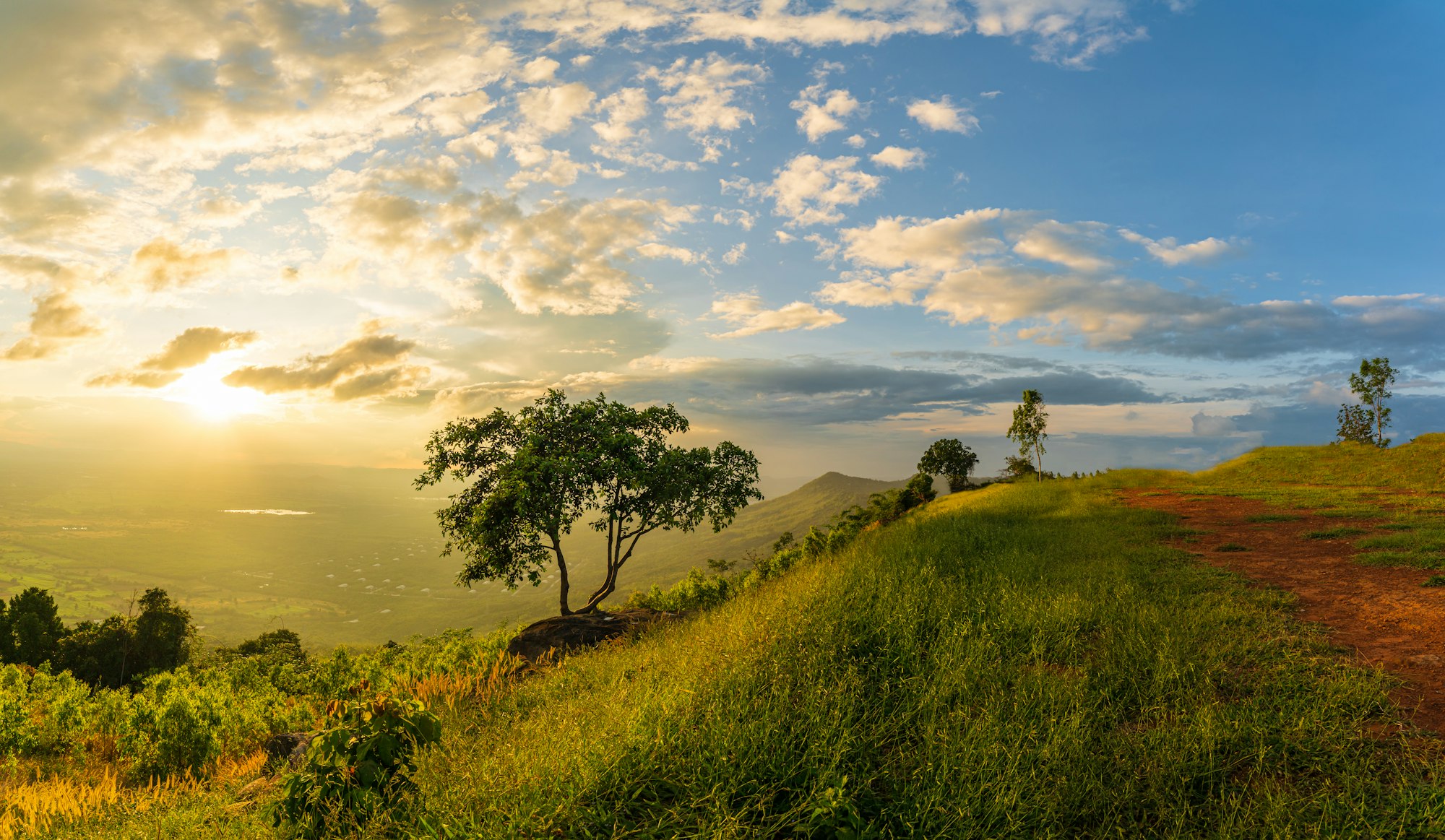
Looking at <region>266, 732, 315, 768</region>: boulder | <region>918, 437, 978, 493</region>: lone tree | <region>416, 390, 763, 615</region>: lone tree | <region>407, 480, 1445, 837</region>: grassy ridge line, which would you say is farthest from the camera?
<region>918, 437, 978, 493</region>: lone tree

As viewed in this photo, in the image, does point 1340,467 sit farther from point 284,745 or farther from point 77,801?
point 77,801

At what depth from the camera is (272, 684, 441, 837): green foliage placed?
218 inches

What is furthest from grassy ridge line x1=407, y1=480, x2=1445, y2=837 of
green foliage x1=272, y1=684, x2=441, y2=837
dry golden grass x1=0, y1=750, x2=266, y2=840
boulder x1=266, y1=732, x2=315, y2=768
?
dry golden grass x1=0, y1=750, x2=266, y2=840

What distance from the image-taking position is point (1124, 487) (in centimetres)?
3403

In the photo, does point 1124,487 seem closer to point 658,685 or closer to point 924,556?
point 924,556

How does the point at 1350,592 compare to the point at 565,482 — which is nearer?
the point at 1350,592

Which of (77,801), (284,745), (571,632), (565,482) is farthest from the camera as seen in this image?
(565,482)

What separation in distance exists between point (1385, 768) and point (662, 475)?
63.1ft

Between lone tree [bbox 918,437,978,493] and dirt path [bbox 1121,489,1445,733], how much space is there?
48861mm

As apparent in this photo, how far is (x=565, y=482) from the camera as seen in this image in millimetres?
21766

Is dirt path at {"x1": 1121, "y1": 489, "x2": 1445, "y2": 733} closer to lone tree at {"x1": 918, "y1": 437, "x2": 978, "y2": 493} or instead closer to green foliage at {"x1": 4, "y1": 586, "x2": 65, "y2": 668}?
lone tree at {"x1": 918, "y1": 437, "x2": 978, "y2": 493}

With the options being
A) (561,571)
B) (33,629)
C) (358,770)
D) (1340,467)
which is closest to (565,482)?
(561,571)

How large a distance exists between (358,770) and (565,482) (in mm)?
16323

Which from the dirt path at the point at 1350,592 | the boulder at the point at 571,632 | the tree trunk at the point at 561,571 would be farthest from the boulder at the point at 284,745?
the dirt path at the point at 1350,592
